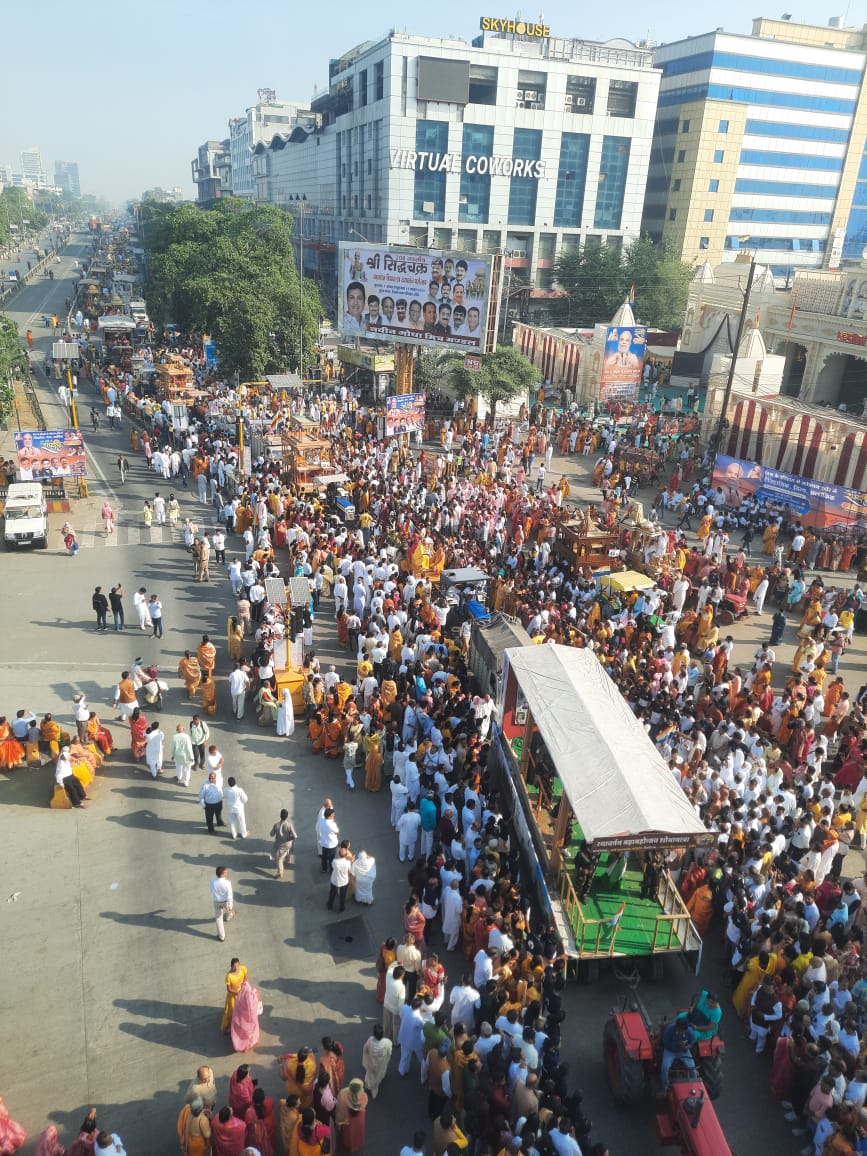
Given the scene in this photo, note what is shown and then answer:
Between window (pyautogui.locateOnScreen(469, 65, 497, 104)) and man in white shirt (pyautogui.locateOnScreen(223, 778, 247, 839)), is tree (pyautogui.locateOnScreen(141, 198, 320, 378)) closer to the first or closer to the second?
window (pyautogui.locateOnScreen(469, 65, 497, 104))

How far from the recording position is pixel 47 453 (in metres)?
22.9

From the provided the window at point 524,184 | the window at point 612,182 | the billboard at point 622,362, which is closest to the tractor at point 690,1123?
the billboard at point 622,362

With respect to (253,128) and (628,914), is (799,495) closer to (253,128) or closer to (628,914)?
(628,914)

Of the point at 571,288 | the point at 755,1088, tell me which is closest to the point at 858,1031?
the point at 755,1088

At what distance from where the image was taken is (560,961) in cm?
859

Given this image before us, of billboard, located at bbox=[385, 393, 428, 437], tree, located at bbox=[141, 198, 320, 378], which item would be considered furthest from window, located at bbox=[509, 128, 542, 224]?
billboard, located at bbox=[385, 393, 428, 437]

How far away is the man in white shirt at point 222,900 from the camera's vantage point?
29.6 feet

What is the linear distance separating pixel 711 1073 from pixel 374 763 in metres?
6.03

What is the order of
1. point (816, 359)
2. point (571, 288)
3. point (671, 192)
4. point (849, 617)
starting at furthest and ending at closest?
point (671, 192)
point (571, 288)
point (816, 359)
point (849, 617)

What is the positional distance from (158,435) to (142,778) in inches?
831

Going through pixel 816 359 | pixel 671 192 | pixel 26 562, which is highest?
pixel 671 192

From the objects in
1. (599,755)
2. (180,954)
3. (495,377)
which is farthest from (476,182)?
(180,954)

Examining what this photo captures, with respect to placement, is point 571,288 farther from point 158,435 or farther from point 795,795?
point 795,795

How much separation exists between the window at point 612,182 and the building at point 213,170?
10217 centimetres
